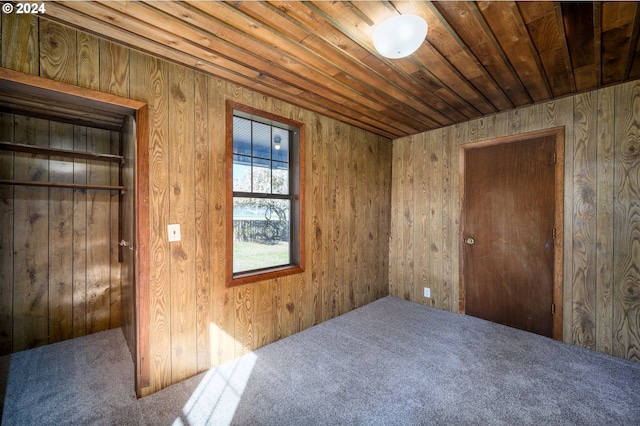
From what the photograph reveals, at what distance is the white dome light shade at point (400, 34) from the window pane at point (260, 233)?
1755mm

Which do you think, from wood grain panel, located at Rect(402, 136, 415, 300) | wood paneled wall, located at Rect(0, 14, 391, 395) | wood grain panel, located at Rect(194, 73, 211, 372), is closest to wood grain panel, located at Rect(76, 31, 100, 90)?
wood paneled wall, located at Rect(0, 14, 391, 395)

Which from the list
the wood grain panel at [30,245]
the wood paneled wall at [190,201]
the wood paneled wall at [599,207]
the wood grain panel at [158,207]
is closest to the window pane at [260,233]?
the wood paneled wall at [190,201]

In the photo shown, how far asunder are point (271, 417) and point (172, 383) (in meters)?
0.89

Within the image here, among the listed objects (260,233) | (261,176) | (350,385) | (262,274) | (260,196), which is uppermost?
(261,176)

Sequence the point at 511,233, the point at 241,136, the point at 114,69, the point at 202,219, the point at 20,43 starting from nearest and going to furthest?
1. the point at 20,43
2. the point at 114,69
3. the point at 202,219
4. the point at 241,136
5. the point at 511,233

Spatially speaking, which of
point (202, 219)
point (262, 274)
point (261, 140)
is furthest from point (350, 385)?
point (261, 140)

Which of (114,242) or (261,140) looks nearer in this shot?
(261,140)

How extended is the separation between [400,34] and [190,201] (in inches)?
74.4

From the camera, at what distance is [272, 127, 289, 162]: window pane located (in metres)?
2.85

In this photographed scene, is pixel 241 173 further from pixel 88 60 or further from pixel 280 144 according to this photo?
pixel 88 60

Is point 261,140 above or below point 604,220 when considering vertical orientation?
above

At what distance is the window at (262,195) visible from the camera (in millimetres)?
2475

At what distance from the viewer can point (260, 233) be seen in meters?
2.76

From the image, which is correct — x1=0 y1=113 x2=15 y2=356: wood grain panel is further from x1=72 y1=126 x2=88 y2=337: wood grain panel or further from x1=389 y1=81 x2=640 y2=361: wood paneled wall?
x1=389 y1=81 x2=640 y2=361: wood paneled wall
